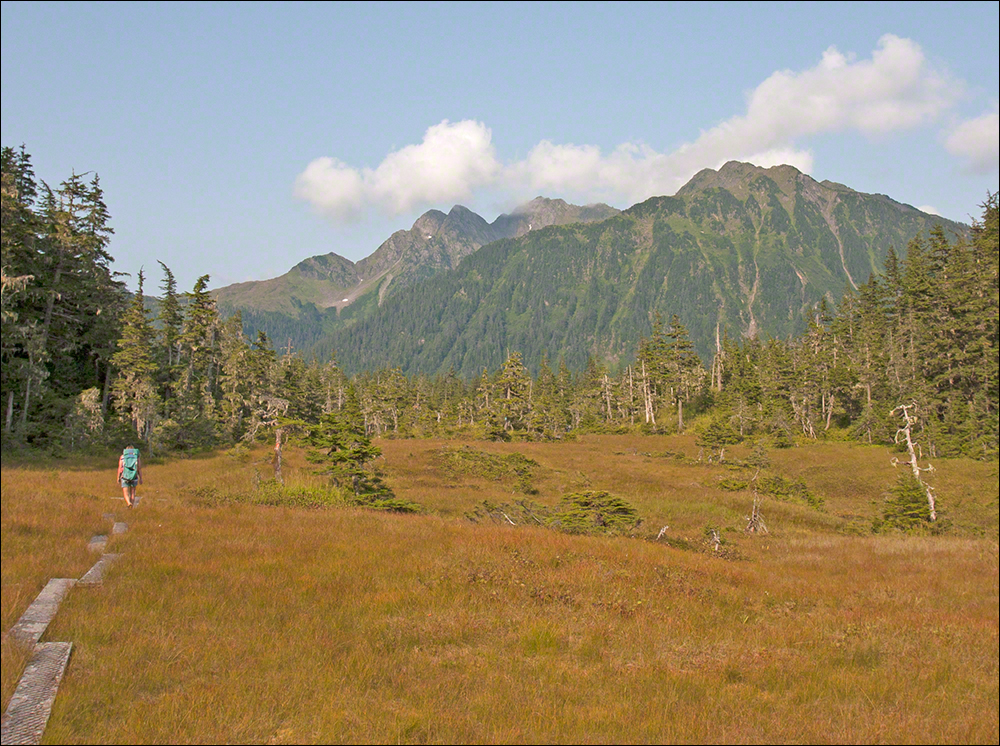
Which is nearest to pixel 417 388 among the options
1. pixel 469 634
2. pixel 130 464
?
→ pixel 130 464

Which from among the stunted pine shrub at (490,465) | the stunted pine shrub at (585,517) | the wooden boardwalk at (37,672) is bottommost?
the stunted pine shrub at (490,465)

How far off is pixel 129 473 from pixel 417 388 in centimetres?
9999

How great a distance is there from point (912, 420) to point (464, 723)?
73.5ft

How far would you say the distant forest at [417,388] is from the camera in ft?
18.8

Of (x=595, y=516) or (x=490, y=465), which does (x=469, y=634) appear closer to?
(x=595, y=516)

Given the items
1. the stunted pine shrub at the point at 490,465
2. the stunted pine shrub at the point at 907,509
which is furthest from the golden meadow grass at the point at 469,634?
the stunted pine shrub at the point at 490,465

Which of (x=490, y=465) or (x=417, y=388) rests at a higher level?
(x=417, y=388)

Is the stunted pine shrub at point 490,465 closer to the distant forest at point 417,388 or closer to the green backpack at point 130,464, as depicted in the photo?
the distant forest at point 417,388

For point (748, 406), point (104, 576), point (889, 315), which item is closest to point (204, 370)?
point (104, 576)

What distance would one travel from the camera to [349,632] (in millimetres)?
7855

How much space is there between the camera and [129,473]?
12484mm

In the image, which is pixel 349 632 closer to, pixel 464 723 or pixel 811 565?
pixel 464 723

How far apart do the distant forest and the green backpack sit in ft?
2.67

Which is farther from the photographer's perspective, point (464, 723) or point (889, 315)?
point (889, 315)
